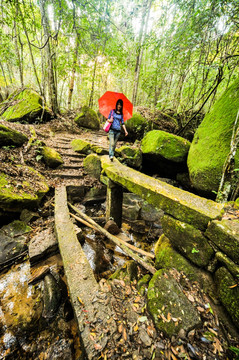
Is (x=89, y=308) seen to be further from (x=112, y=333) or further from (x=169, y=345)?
(x=169, y=345)

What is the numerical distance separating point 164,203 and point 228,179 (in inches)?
90.4

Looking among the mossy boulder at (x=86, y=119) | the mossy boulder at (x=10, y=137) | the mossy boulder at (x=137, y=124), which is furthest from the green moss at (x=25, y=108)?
the mossy boulder at (x=137, y=124)

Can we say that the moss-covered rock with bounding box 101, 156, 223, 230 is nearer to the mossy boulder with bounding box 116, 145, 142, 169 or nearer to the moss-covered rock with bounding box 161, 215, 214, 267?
the moss-covered rock with bounding box 161, 215, 214, 267

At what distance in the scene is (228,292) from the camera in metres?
1.75

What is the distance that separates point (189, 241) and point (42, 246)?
3.10 metres

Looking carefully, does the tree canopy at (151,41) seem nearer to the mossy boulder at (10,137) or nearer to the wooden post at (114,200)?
the mossy boulder at (10,137)

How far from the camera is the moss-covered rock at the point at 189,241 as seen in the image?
6.84ft

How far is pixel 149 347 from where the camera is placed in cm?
166

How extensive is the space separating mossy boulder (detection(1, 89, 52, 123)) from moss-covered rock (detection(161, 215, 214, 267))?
1023 centimetres

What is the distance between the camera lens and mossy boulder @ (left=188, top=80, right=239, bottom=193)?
14.1 ft

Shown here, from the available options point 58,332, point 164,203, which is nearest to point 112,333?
point 58,332

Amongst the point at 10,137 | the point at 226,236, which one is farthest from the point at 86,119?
the point at 226,236

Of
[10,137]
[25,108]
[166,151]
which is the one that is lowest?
[166,151]

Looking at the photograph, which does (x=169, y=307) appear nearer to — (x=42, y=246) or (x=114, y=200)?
(x=42, y=246)
